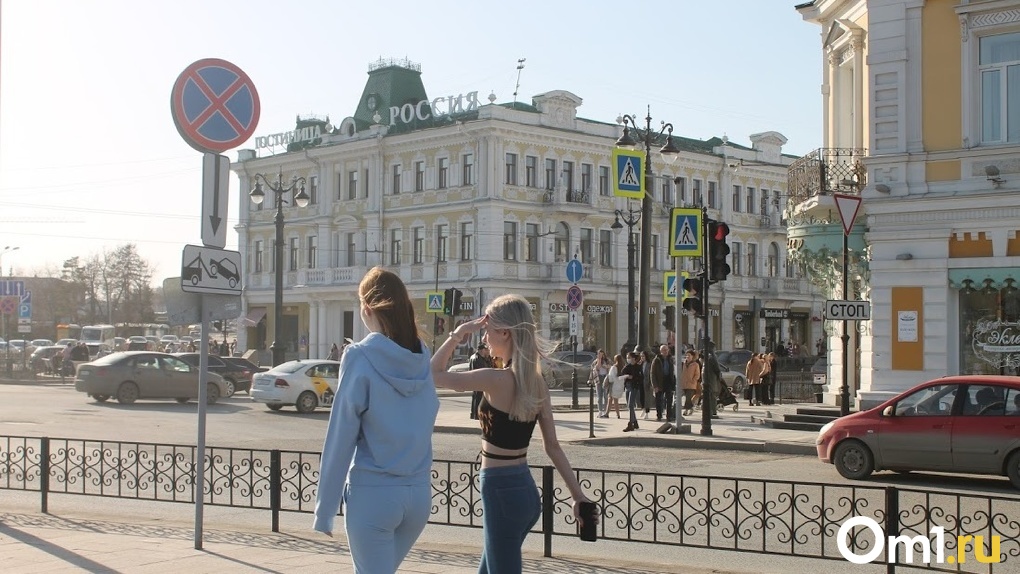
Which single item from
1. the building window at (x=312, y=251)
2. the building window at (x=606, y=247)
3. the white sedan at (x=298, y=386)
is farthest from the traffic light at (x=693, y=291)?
the building window at (x=312, y=251)

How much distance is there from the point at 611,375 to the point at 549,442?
2169 cm

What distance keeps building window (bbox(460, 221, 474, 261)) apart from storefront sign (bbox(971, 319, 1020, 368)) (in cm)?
3610

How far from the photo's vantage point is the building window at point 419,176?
58938 mm

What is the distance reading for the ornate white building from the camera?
56375 millimetres

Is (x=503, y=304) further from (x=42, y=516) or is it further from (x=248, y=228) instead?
(x=248, y=228)

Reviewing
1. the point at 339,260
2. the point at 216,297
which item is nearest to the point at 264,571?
the point at 216,297

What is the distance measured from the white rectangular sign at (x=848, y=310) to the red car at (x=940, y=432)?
366cm

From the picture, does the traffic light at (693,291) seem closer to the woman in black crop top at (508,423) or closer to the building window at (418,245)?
the woman in black crop top at (508,423)

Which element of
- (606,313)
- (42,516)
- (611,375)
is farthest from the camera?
(606,313)

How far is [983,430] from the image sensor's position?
49.0 feet

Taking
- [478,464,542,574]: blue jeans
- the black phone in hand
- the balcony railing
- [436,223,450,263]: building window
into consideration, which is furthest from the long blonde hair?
[436,223,450,263]: building window

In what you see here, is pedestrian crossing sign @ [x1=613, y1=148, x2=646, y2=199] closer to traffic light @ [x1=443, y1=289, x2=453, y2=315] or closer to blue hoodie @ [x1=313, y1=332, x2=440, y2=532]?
traffic light @ [x1=443, y1=289, x2=453, y2=315]

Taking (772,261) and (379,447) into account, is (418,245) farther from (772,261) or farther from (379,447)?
(379,447)

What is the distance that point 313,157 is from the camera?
63.6m
